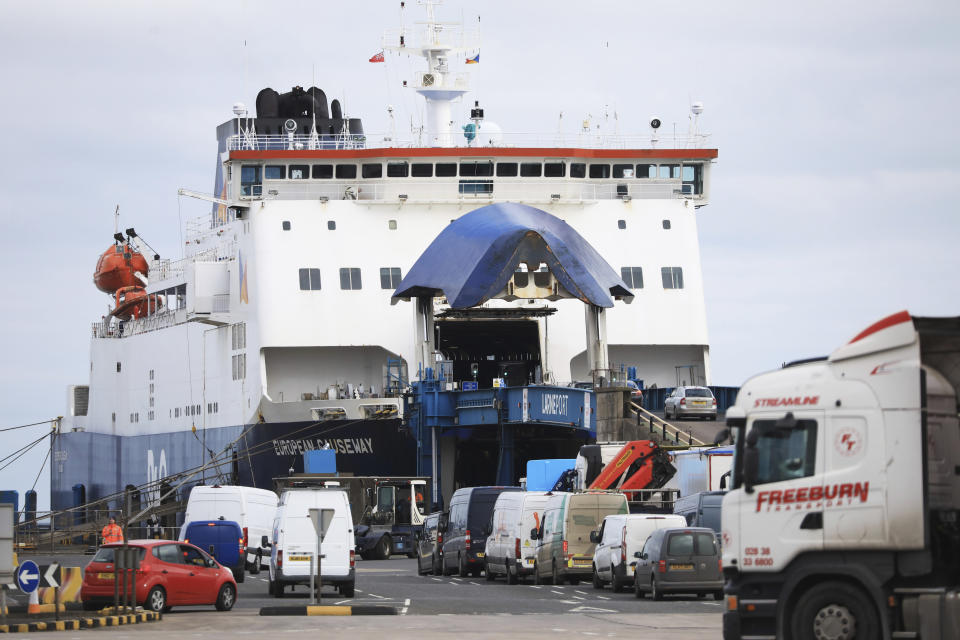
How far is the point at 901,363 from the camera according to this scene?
15.2 metres

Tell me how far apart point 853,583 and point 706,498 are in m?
15.5

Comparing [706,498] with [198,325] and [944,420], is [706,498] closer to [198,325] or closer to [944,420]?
[944,420]

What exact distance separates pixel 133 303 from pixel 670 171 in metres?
25.7

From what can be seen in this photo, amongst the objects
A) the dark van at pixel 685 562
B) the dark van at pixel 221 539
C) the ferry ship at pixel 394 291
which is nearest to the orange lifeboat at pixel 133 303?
the ferry ship at pixel 394 291

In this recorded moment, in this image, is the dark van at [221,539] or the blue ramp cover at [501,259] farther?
the blue ramp cover at [501,259]

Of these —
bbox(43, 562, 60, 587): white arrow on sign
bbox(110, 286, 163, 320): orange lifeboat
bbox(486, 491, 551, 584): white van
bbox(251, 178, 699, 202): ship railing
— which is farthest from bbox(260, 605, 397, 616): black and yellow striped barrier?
bbox(110, 286, 163, 320): orange lifeboat

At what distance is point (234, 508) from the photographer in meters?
37.4

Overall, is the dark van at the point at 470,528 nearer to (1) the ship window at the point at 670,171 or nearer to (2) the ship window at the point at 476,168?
(2) the ship window at the point at 476,168

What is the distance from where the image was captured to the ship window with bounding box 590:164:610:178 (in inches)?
2061

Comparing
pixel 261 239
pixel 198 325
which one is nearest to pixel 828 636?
pixel 261 239

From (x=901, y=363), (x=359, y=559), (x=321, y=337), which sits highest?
(x=321, y=337)

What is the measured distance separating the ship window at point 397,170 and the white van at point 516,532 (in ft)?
68.0

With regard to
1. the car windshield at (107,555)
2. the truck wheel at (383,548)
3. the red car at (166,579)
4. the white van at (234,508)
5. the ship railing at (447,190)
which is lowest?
the truck wheel at (383,548)

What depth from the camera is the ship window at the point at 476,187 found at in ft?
169
